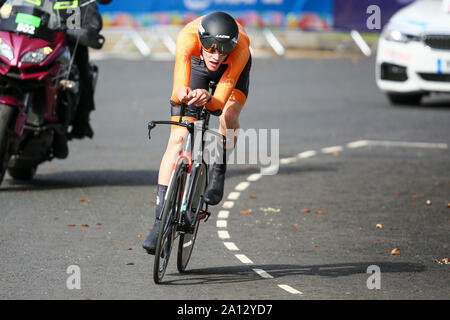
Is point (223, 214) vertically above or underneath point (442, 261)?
above

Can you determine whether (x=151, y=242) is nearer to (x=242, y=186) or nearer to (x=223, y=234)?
(x=223, y=234)

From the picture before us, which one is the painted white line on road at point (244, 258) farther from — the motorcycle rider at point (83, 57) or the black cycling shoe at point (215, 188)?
the motorcycle rider at point (83, 57)

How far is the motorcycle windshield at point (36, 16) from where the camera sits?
11062 mm

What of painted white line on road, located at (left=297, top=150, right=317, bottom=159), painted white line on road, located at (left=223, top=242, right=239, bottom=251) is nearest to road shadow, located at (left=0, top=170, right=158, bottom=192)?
painted white line on road, located at (left=297, top=150, right=317, bottom=159)

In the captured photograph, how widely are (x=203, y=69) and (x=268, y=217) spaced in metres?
2.54

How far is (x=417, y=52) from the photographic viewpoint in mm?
18812

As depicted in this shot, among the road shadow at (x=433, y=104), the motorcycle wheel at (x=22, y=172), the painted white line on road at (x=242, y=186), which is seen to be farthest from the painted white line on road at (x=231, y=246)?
the road shadow at (x=433, y=104)

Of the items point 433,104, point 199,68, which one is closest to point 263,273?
point 199,68

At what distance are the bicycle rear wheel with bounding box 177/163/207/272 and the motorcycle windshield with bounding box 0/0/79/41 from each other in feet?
11.5

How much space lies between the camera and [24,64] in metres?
10.8

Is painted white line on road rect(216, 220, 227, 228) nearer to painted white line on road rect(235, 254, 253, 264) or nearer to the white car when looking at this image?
painted white line on road rect(235, 254, 253, 264)

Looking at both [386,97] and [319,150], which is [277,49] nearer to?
[386,97]

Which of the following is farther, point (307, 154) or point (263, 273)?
point (307, 154)

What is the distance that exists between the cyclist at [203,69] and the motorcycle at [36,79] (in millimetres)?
2895
